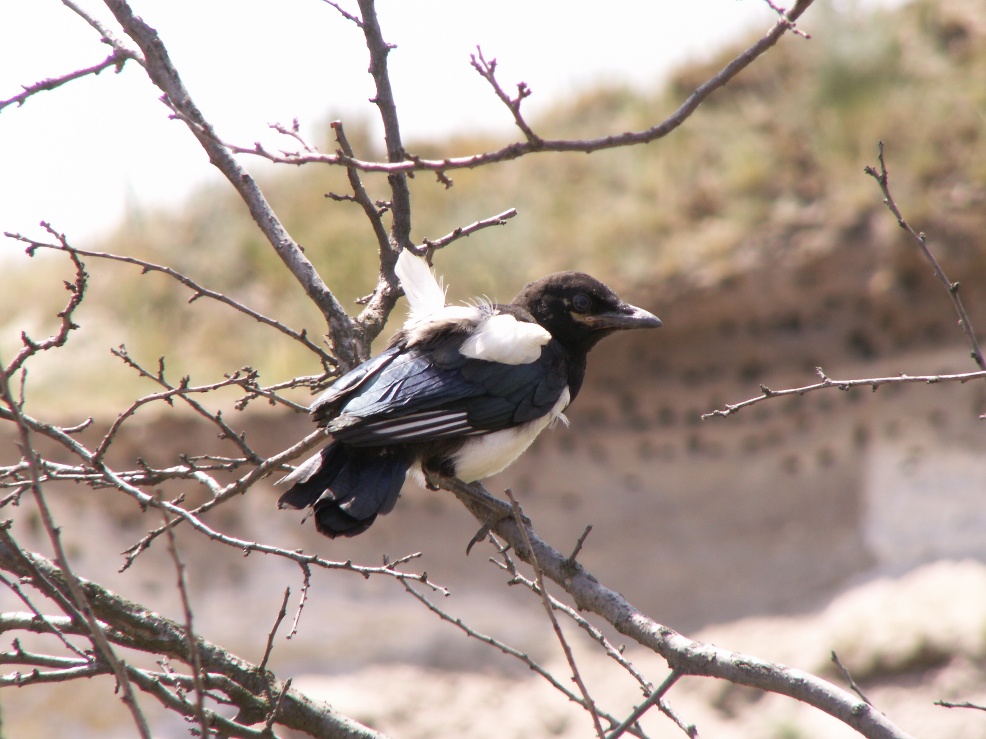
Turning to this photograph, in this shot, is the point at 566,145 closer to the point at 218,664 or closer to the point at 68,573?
the point at 68,573

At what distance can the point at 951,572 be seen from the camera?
8.66m

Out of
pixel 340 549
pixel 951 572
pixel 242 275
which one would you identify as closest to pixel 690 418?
pixel 951 572

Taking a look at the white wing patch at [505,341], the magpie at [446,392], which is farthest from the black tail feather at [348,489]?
the white wing patch at [505,341]

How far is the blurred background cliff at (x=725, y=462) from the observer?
28.5 feet

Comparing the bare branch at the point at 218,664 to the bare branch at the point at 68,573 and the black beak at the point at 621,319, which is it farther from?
the black beak at the point at 621,319

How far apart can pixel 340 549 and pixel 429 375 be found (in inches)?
247

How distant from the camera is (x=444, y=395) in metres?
3.44

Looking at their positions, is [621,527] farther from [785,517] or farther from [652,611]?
[785,517]

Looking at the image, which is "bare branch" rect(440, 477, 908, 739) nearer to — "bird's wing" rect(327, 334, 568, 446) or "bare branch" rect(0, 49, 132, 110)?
"bird's wing" rect(327, 334, 568, 446)

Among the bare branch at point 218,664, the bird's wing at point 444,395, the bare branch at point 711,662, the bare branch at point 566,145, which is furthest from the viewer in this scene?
the bird's wing at point 444,395

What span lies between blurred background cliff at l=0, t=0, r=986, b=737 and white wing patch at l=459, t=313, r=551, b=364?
17.8ft

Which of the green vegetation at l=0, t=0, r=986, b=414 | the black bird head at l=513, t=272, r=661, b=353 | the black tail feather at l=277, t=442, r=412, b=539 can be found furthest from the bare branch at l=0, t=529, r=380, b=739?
the green vegetation at l=0, t=0, r=986, b=414

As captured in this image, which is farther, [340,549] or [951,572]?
[340,549]

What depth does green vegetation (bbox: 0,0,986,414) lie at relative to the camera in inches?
356
